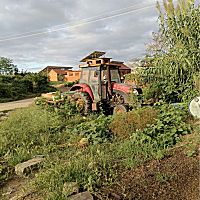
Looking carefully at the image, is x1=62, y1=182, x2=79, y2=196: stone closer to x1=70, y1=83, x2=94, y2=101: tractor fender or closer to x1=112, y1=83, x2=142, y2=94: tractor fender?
x1=112, y1=83, x2=142, y2=94: tractor fender

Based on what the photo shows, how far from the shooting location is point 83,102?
707 cm

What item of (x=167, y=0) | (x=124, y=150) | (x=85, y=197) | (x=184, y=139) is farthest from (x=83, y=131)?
(x=167, y=0)

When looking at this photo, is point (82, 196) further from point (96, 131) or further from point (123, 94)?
point (123, 94)

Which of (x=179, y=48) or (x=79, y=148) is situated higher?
(x=179, y=48)

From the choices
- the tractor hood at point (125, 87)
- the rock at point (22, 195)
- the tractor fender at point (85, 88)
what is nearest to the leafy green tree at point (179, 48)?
the tractor hood at point (125, 87)

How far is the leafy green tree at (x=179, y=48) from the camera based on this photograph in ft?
14.3

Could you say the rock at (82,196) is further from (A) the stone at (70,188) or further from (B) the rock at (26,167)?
(B) the rock at (26,167)

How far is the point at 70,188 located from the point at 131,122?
2074 millimetres

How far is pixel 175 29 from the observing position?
4.56 meters

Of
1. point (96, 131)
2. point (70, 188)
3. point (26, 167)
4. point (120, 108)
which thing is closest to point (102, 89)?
point (120, 108)

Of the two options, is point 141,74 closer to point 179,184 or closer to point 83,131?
point 83,131

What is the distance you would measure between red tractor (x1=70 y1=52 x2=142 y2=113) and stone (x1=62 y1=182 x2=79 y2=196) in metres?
4.20

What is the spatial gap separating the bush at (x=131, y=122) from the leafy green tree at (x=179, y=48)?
3.09 ft

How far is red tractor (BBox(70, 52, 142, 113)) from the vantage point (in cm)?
670
